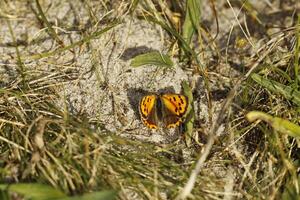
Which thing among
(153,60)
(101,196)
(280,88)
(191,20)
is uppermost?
(191,20)

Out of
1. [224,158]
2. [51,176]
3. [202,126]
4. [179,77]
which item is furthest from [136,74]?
[51,176]

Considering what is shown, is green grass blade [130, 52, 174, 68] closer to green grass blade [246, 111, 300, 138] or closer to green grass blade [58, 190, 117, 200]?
green grass blade [246, 111, 300, 138]

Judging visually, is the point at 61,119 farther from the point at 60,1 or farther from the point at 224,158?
the point at 60,1

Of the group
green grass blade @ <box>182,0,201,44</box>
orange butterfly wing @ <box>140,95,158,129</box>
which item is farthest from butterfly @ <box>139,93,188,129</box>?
green grass blade @ <box>182,0,201,44</box>

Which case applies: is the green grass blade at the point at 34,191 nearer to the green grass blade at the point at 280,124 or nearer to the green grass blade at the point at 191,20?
the green grass blade at the point at 280,124

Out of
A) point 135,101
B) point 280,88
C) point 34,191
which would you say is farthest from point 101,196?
point 280,88

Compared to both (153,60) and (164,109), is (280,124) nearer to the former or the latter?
(164,109)
